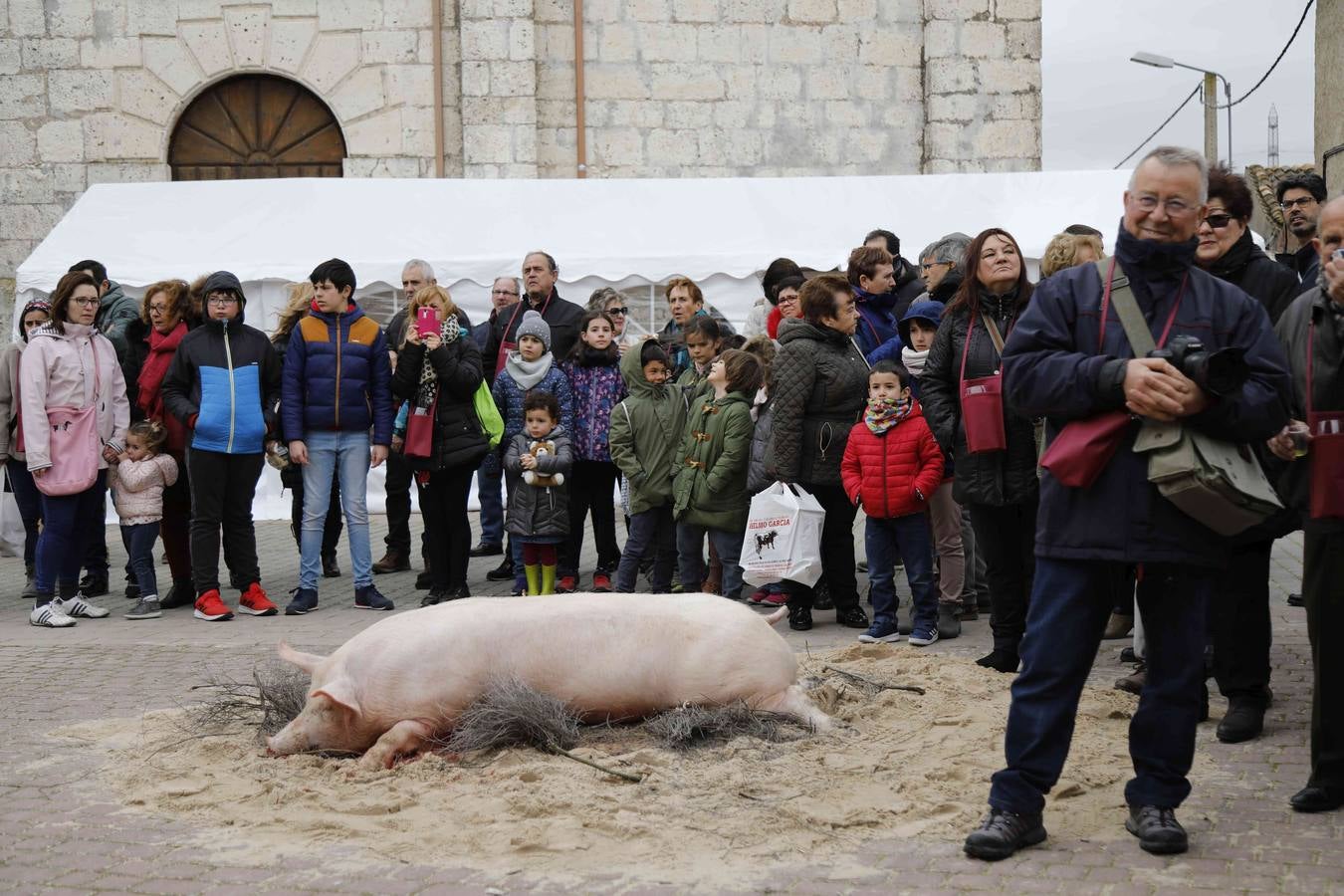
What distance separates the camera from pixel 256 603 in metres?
9.28

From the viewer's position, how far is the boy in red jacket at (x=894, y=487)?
299 inches

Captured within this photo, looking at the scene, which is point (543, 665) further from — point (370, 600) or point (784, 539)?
point (370, 600)

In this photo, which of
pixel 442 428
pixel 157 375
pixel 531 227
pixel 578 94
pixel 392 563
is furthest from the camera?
pixel 578 94

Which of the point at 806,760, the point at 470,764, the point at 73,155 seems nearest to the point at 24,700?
the point at 470,764

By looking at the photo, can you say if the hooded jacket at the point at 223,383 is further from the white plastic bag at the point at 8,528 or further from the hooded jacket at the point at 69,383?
the white plastic bag at the point at 8,528

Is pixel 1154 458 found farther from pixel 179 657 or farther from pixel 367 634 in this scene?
pixel 179 657

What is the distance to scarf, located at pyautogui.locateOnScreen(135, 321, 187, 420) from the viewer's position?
971 cm

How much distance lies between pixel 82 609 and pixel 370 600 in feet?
6.00

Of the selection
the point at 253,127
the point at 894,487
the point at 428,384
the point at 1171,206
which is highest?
the point at 253,127

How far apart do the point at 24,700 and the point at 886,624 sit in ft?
13.6

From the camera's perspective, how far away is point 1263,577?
5758mm

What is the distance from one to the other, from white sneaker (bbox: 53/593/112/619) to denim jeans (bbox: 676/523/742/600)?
3654 mm

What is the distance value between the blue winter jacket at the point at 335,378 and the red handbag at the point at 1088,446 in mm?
5799

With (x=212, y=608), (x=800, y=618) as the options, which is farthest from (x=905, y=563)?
(x=212, y=608)
